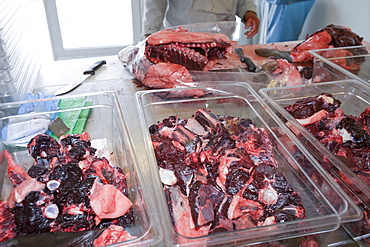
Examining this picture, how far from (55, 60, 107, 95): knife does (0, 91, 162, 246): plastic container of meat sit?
0.29 m

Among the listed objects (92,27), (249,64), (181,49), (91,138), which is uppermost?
(181,49)

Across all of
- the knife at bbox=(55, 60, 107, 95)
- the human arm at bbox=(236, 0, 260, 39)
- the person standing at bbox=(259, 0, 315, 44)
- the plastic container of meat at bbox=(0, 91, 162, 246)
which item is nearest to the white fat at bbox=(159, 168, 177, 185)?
the plastic container of meat at bbox=(0, 91, 162, 246)

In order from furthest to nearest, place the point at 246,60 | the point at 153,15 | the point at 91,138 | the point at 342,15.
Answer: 1. the point at 342,15
2. the point at 153,15
3. the point at 246,60
4. the point at 91,138

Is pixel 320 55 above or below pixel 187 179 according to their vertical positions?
above

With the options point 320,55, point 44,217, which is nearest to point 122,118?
point 44,217

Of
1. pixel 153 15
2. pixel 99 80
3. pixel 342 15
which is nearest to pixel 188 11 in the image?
pixel 153 15

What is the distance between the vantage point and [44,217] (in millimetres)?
1050

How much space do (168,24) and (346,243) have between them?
2.81 m

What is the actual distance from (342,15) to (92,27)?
3.56 meters

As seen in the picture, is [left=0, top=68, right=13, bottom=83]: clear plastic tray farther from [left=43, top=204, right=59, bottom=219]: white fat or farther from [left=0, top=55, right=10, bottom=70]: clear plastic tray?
[left=43, top=204, right=59, bottom=219]: white fat

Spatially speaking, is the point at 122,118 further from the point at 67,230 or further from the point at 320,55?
the point at 320,55

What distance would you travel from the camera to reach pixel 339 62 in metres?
2.08

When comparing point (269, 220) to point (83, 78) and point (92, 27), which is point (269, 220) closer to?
point (83, 78)

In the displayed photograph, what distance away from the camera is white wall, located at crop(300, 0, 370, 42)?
3498mm
